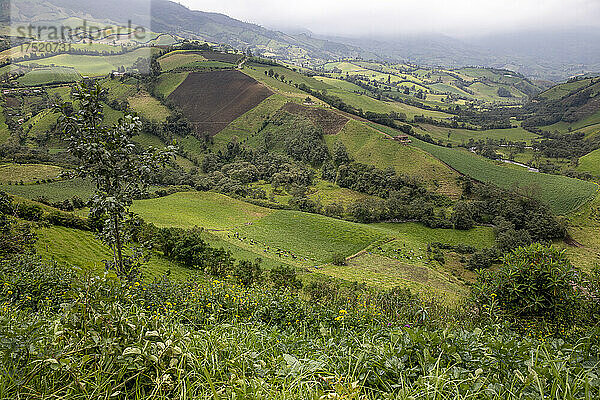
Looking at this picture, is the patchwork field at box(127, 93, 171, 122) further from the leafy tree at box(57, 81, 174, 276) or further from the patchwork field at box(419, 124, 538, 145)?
the leafy tree at box(57, 81, 174, 276)

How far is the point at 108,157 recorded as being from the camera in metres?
6.77

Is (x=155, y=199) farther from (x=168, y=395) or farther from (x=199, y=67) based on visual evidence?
(x=199, y=67)

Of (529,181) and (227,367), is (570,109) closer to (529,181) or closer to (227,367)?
(529,181)

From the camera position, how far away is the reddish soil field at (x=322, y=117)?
84.7 m

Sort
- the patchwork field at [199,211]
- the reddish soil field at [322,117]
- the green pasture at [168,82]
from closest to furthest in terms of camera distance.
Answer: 1. the patchwork field at [199,211]
2. the reddish soil field at [322,117]
3. the green pasture at [168,82]

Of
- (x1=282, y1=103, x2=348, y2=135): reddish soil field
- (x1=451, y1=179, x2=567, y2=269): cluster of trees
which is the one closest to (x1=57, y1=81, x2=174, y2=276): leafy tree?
(x1=451, y1=179, x2=567, y2=269): cluster of trees

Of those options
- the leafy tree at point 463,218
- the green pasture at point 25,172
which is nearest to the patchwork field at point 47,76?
the green pasture at point 25,172

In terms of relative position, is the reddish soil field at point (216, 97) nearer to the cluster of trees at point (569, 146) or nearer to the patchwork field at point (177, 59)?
the patchwork field at point (177, 59)

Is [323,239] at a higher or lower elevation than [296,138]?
lower

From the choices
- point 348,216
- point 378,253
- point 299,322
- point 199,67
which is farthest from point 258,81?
point 299,322

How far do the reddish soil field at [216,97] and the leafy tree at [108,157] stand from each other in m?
86.4

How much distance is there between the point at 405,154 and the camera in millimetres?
72625

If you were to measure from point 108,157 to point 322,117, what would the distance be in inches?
3324

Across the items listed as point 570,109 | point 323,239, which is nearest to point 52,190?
point 323,239
